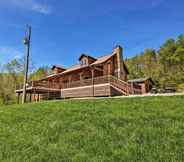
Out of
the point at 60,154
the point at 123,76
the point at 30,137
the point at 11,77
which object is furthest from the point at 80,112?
the point at 11,77

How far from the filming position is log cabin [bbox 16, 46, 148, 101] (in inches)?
769

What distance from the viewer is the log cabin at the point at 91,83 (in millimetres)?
19531

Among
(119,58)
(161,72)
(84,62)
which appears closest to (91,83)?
(119,58)

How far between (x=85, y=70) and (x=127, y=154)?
73.0 ft

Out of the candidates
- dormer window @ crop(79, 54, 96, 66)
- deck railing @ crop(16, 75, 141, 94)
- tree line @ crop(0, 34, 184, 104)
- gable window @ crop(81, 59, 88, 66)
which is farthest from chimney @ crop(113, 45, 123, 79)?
tree line @ crop(0, 34, 184, 104)

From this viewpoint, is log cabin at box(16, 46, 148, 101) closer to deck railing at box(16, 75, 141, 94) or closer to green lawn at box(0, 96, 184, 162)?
deck railing at box(16, 75, 141, 94)

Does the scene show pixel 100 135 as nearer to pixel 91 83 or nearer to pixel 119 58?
pixel 91 83

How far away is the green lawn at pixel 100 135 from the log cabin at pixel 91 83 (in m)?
8.92

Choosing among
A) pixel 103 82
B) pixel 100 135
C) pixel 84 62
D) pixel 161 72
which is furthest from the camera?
pixel 161 72

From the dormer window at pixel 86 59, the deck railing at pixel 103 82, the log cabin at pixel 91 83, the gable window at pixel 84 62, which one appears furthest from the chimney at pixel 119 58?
the gable window at pixel 84 62

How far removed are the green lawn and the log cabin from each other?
8.92 metres

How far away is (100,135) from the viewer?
6.93 meters

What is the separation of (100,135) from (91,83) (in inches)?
612

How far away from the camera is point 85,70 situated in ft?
90.0
